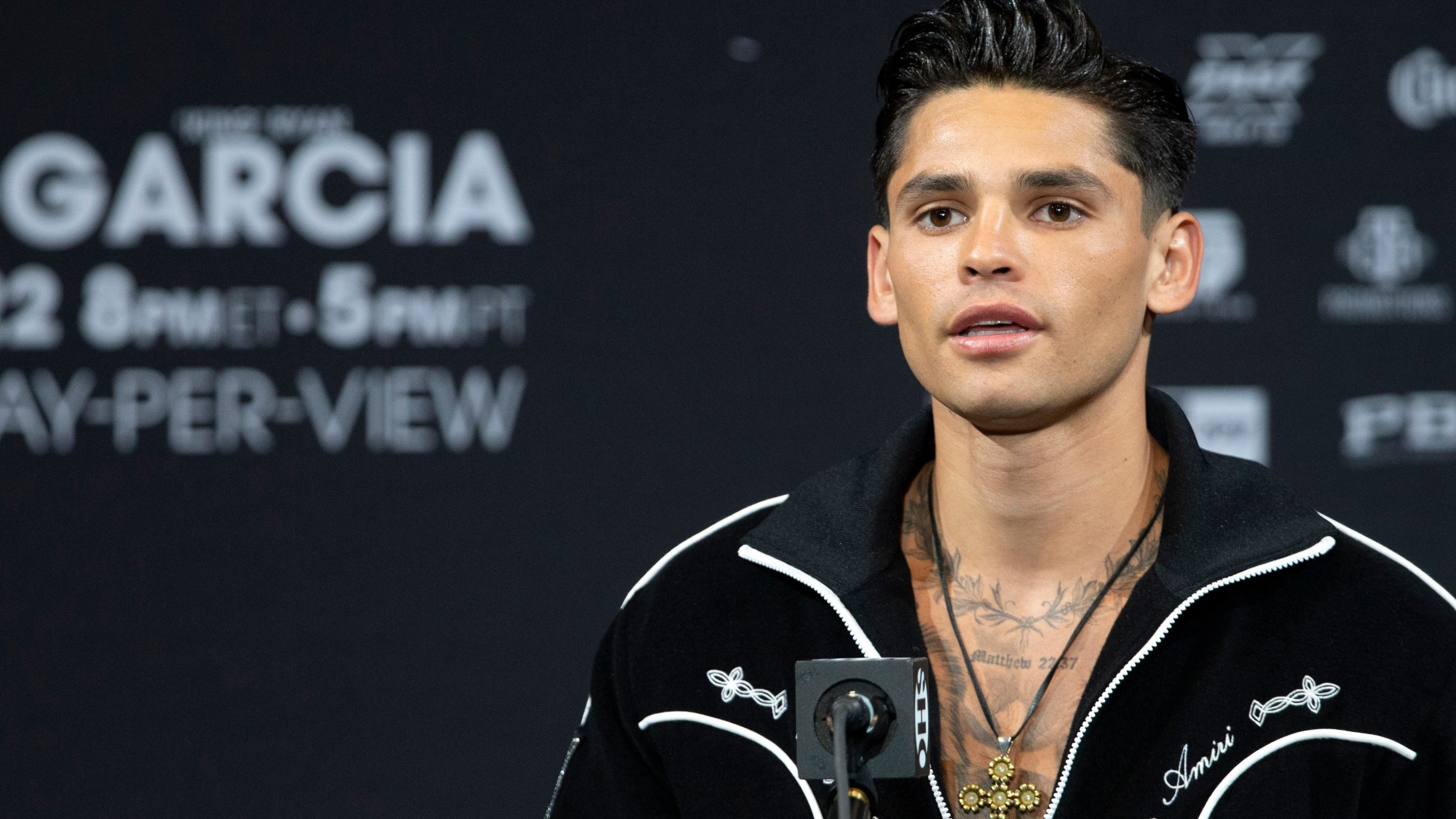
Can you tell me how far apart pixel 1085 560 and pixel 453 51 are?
1747 millimetres

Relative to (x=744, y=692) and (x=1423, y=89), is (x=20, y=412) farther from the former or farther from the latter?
(x=1423, y=89)

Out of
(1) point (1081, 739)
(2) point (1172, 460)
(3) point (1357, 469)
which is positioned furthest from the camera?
(3) point (1357, 469)

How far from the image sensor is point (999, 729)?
166cm

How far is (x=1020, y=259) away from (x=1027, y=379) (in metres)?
0.13

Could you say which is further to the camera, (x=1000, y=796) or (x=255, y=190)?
(x=255, y=190)

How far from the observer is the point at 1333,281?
9.34ft

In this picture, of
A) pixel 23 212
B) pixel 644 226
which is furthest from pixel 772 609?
pixel 23 212

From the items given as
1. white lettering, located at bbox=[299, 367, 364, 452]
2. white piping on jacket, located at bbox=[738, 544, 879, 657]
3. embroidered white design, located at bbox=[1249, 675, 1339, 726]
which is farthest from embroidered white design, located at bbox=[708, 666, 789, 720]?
white lettering, located at bbox=[299, 367, 364, 452]

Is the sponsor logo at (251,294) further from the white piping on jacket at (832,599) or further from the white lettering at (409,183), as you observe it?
the white piping on jacket at (832,599)

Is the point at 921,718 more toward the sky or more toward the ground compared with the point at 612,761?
more toward the sky

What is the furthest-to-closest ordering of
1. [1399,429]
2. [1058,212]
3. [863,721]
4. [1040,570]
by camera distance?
[1399,429] → [1040,570] → [1058,212] → [863,721]

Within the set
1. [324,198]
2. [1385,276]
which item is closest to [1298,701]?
[1385,276]

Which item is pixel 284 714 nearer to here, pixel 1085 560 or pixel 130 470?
pixel 130 470

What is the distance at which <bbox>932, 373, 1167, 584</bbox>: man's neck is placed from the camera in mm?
1725
